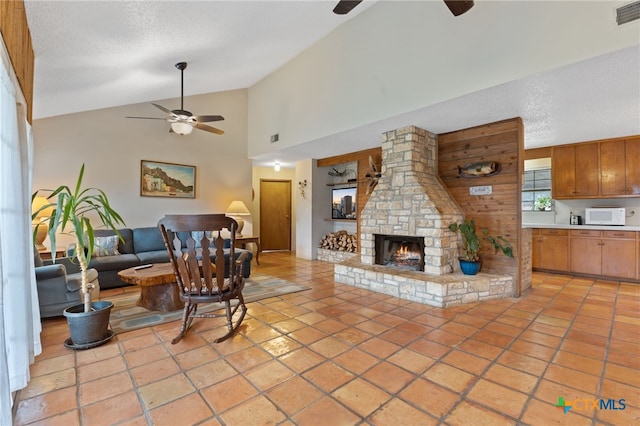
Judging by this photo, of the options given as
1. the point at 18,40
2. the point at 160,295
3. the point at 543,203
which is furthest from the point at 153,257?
the point at 543,203

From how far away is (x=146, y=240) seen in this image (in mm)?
4934

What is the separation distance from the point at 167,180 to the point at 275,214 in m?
3.03

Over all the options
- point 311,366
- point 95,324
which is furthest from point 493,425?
point 95,324

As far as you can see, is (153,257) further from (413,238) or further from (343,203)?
(413,238)

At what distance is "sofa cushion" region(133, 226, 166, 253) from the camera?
486 cm

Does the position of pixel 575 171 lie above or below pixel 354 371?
above

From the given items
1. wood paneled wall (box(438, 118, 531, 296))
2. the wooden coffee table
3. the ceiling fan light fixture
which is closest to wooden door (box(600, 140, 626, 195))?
wood paneled wall (box(438, 118, 531, 296))

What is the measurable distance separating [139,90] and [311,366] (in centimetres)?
485

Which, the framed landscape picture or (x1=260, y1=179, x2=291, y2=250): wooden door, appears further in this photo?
(x1=260, y1=179, x2=291, y2=250): wooden door

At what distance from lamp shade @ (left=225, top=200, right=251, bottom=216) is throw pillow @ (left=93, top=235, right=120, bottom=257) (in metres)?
2.13

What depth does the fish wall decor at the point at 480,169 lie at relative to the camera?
383 cm

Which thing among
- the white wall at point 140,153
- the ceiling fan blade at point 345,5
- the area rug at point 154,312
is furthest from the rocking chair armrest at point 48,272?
the ceiling fan blade at point 345,5

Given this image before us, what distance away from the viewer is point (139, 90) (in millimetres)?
4492

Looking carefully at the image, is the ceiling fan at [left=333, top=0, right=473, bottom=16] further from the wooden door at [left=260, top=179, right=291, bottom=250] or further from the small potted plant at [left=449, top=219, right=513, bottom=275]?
the wooden door at [left=260, top=179, right=291, bottom=250]
